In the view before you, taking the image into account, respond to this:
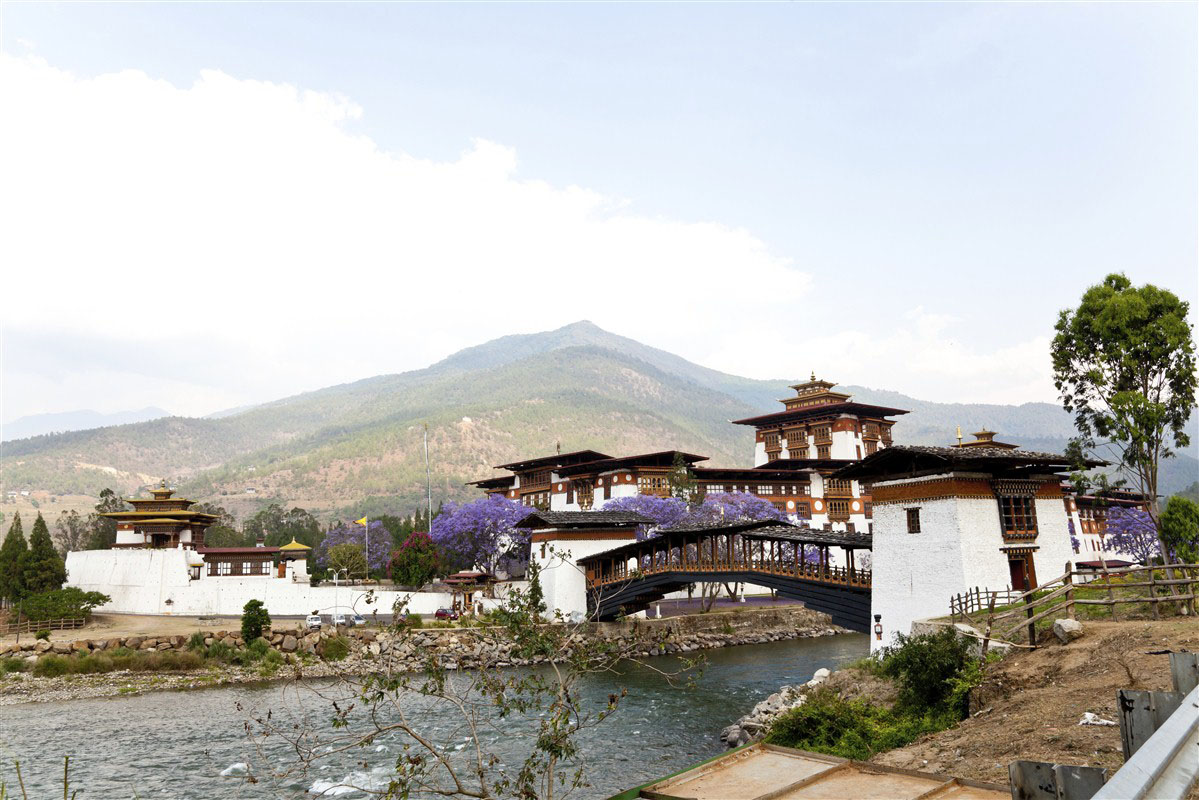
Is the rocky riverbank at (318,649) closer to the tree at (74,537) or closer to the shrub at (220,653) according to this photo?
the shrub at (220,653)

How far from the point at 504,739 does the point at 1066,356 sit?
81.1 ft

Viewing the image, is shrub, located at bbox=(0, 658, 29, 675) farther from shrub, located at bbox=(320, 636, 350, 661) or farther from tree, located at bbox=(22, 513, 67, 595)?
shrub, located at bbox=(320, 636, 350, 661)

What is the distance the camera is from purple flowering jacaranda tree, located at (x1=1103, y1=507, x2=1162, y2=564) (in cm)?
4781

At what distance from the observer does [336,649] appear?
43.5 metres

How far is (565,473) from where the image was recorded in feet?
252

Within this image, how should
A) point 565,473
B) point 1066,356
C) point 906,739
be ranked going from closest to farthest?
point 906,739
point 1066,356
point 565,473

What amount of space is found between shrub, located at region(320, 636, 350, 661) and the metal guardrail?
44679 mm

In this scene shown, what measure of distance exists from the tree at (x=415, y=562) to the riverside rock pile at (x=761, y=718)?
3346cm

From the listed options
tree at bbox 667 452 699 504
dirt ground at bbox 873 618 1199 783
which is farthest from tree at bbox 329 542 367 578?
dirt ground at bbox 873 618 1199 783

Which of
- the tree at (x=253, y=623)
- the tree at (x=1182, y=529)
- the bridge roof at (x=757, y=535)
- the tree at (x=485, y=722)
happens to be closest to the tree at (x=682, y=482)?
the bridge roof at (x=757, y=535)

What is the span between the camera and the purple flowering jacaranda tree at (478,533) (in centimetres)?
6688

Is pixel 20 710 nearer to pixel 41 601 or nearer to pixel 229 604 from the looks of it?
pixel 41 601

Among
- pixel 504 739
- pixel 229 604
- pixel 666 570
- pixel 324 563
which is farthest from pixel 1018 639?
pixel 324 563

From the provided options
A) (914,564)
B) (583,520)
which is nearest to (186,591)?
(583,520)
